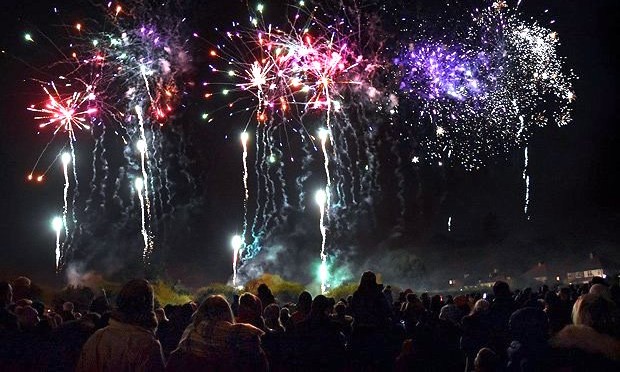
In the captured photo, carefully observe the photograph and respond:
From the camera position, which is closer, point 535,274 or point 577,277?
point 577,277

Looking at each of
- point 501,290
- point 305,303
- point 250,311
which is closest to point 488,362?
point 250,311

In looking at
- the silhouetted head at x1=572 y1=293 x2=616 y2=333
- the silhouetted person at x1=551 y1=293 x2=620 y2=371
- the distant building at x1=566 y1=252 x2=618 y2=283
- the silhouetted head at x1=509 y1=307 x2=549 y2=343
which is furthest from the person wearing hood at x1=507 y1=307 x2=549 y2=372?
the distant building at x1=566 y1=252 x2=618 y2=283

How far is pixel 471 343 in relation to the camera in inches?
272

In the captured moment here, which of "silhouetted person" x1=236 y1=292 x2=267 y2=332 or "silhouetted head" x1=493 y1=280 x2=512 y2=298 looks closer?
"silhouetted person" x1=236 y1=292 x2=267 y2=332

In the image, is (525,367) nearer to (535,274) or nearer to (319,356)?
(319,356)

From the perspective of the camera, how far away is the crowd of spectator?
169 inches

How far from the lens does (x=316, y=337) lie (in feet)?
20.1

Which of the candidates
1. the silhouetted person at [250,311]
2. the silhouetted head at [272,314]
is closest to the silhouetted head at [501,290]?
the silhouetted head at [272,314]

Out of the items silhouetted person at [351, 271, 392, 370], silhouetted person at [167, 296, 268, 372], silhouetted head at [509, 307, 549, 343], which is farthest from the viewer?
silhouetted person at [351, 271, 392, 370]

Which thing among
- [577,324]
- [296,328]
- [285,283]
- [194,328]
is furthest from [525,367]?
[285,283]

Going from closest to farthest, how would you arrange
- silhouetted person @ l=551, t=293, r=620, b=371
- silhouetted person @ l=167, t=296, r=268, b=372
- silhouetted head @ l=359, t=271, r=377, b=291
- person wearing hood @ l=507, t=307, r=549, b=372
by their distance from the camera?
silhouetted person @ l=167, t=296, r=268, b=372 < silhouetted person @ l=551, t=293, r=620, b=371 < person wearing hood @ l=507, t=307, r=549, b=372 < silhouetted head @ l=359, t=271, r=377, b=291

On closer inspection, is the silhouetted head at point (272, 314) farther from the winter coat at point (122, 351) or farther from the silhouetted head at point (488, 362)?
the winter coat at point (122, 351)

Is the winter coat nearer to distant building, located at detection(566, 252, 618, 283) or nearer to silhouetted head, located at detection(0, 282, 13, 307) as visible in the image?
silhouetted head, located at detection(0, 282, 13, 307)

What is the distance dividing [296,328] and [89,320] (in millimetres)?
2513
